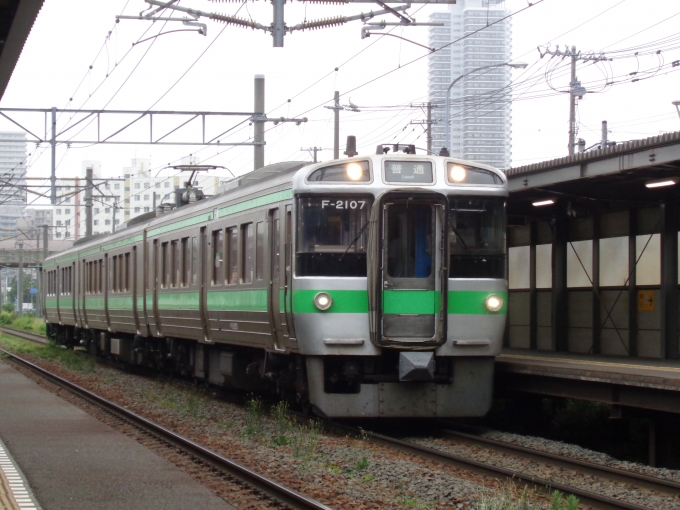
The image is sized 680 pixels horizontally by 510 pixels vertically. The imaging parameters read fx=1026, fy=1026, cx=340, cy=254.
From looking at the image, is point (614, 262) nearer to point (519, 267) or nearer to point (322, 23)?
point (519, 267)

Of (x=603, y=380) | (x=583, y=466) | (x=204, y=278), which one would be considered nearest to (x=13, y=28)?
(x=583, y=466)

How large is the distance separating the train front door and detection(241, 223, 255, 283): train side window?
8.29 feet

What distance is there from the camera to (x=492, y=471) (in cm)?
892

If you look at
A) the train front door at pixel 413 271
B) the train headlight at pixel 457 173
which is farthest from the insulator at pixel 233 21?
the train front door at pixel 413 271

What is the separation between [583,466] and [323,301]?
10.9 feet

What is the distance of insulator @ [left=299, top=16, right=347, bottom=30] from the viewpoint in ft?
49.7

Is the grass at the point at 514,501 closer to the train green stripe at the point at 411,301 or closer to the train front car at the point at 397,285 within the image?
the train front car at the point at 397,285

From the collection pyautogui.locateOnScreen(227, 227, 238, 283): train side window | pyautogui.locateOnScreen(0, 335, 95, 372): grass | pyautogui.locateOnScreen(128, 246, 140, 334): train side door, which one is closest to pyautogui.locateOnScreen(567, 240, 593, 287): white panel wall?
pyautogui.locateOnScreen(227, 227, 238, 283): train side window

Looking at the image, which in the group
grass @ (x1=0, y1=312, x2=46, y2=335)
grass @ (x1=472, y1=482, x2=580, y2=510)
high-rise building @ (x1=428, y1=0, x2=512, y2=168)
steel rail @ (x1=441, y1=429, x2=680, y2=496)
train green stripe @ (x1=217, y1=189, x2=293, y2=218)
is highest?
high-rise building @ (x1=428, y1=0, x2=512, y2=168)

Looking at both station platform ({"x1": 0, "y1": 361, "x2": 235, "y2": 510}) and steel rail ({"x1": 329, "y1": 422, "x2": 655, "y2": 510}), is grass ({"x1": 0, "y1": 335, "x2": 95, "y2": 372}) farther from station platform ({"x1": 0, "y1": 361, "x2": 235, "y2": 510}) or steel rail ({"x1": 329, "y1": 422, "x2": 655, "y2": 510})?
steel rail ({"x1": 329, "y1": 422, "x2": 655, "y2": 510})

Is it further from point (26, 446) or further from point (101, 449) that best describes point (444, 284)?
point (26, 446)

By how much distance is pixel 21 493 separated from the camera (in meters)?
7.99

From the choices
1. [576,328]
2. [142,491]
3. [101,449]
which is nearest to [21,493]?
[142,491]

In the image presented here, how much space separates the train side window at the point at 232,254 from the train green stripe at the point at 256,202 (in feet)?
0.92
